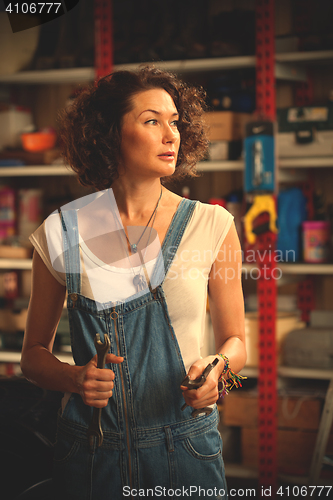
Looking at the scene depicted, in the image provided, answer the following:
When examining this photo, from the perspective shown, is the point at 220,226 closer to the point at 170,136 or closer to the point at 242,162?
the point at 170,136

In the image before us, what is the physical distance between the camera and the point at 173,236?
84cm

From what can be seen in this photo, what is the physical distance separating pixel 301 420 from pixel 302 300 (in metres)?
0.54

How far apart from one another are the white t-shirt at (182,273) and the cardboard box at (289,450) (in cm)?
136

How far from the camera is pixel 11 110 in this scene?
2266 millimetres

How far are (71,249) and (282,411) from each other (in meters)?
1.49

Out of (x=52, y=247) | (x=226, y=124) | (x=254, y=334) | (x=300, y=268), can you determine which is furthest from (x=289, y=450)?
(x=52, y=247)

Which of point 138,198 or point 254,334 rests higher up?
point 138,198

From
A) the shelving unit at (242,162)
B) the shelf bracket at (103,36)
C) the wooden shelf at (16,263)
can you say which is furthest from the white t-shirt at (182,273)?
the shelf bracket at (103,36)

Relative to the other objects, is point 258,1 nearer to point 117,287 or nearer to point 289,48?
point 289,48

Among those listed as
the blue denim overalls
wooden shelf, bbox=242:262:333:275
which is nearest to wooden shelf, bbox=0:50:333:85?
wooden shelf, bbox=242:262:333:275

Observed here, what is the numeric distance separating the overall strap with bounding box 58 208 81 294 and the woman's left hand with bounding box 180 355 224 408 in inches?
9.7

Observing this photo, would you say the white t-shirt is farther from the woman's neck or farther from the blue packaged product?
the blue packaged product

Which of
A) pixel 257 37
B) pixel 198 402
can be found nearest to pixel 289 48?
pixel 257 37

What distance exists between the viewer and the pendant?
0.83m
